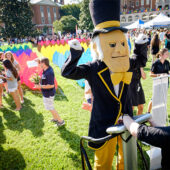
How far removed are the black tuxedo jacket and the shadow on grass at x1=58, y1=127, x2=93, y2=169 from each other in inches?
43.3

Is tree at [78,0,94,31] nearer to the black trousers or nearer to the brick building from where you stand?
the brick building

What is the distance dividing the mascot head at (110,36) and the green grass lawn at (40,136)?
1.91m

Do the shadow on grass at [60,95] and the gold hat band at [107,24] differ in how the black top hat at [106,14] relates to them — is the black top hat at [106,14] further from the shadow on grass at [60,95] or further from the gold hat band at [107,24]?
the shadow on grass at [60,95]

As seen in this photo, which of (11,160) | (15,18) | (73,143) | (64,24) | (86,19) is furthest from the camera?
(64,24)

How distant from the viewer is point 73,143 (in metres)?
3.19

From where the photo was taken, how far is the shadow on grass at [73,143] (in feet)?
9.16

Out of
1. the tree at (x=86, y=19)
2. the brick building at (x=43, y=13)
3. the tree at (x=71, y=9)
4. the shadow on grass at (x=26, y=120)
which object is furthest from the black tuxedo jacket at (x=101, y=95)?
the tree at (x=71, y=9)

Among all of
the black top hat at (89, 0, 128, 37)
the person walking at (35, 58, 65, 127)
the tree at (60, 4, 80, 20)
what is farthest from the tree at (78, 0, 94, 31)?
the black top hat at (89, 0, 128, 37)

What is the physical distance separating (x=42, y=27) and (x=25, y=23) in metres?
20.7

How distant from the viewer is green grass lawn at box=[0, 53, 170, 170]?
2803mm

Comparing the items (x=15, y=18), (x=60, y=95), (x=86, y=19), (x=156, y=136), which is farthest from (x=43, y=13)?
(x=156, y=136)

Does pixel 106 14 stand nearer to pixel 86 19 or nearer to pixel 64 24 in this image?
pixel 86 19

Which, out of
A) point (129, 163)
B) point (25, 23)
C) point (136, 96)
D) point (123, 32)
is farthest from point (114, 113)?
point (25, 23)

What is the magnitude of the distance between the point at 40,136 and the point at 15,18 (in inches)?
1267
